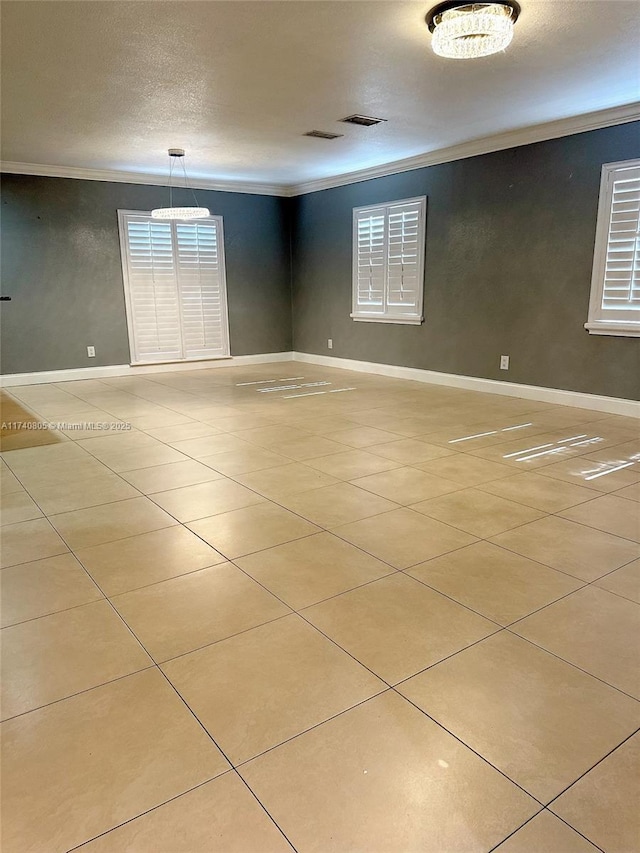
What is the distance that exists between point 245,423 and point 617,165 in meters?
3.64

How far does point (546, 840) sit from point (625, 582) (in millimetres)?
1214

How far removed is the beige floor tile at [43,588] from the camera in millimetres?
1961

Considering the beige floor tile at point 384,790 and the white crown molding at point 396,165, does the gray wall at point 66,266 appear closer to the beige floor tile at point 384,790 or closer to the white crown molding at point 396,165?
the white crown molding at point 396,165

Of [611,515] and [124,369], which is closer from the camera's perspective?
[611,515]

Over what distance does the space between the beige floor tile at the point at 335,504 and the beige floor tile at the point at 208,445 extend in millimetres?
A: 1024

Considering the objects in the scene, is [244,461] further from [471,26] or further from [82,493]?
[471,26]

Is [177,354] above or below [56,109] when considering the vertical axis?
below

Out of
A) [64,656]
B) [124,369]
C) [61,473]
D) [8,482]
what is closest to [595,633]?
[64,656]

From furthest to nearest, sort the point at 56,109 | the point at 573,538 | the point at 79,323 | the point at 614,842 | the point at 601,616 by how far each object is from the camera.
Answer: the point at 79,323 → the point at 56,109 → the point at 573,538 → the point at 601,616 → the point at 614,842

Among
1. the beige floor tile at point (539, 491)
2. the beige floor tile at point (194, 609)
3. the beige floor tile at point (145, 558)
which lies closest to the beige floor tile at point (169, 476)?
the beige floor tile at point (145, 558)

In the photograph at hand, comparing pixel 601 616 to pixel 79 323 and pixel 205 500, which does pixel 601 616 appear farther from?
pixel 79 323

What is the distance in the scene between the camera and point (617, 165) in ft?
14.9

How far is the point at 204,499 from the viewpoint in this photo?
2959mm

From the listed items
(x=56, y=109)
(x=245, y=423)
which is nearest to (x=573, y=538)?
(x=245, y=423)
